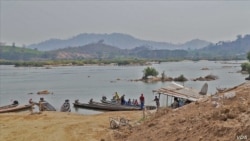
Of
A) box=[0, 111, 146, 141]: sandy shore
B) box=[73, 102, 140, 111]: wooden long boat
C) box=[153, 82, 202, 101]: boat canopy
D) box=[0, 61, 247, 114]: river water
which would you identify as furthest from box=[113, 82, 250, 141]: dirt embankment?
box=[0, 61, 247, 114]: river water

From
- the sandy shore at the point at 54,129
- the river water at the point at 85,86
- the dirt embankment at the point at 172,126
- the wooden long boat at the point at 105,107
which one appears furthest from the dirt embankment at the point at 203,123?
the river water at the point at 85,86

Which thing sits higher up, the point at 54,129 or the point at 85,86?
the point at 54,129

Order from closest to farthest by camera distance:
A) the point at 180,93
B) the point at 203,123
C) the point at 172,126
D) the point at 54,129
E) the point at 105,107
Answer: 1. the point at 203,123
2. the point at 172,126
3. the point at 54,129
4. the point at 180,93
5. the point at 105,107

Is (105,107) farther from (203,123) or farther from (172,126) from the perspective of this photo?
(203,123)

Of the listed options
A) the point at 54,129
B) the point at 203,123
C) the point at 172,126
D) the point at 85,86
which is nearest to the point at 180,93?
the point at 54,129

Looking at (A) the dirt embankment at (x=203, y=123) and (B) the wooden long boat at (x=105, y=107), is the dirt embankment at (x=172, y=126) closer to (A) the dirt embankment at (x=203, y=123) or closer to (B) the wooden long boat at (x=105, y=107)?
(A) the dirt embankment at (x=203, y=123)

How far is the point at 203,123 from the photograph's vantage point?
11.8 meters

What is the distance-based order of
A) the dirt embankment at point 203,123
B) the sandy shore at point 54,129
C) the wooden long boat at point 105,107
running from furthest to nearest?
1. the wooden long boat at point 105,107
2. the sandy shore at point 54,129
3. the dirt embankment at point 203,123

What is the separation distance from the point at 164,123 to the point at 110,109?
66.4ft

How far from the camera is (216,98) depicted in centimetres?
1433

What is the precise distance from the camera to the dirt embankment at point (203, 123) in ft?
34.6

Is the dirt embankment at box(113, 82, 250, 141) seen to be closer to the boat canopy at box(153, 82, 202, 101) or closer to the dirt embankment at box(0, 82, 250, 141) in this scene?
the dirt embankment at box(0, 82, 250, 141)

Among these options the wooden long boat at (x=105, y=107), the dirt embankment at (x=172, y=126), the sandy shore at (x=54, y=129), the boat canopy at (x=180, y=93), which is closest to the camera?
the dirt embankment at (x=172, y=126)

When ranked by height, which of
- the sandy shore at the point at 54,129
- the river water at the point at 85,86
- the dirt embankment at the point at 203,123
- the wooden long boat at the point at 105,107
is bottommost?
the river water at the point at 85,86
